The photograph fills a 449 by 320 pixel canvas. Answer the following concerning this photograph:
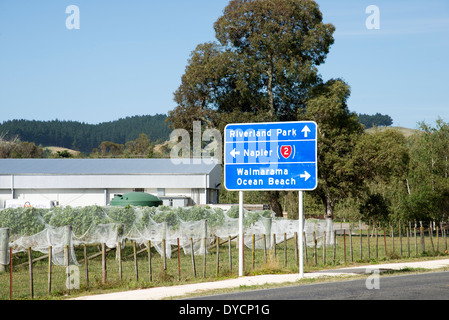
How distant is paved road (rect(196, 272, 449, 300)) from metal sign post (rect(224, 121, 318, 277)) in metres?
3.05

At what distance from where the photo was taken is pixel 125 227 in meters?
29.5

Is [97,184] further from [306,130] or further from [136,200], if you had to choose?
[306,130]

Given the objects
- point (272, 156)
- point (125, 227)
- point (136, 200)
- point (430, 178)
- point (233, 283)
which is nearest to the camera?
point (233, 283)

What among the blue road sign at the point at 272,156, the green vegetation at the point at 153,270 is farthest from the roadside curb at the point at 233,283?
the blue road sign at the point at 272,156

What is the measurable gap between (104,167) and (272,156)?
45008mm

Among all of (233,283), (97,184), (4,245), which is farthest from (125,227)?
(97,184)

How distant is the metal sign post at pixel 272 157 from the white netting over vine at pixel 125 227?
17.0ft

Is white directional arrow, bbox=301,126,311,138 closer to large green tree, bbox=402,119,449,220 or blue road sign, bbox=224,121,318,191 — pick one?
blue road sign, bbox=224,121,318,191

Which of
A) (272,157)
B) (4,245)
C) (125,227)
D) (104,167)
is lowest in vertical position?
(4,245)

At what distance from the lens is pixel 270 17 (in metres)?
46.6

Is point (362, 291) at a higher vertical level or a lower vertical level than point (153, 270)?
higher

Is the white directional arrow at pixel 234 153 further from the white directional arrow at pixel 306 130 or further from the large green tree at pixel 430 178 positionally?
the large green tree at pixel 430 178

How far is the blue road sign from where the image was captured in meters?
20.4
